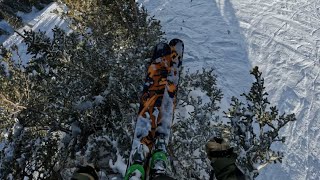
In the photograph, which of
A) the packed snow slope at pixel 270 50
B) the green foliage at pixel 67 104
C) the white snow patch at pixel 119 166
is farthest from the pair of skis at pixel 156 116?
the packed snow slope at pixel 270 50

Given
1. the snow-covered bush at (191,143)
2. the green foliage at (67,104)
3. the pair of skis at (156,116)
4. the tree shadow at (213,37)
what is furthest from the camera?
the tree shadow at (213,37)

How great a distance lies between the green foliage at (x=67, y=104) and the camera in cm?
630

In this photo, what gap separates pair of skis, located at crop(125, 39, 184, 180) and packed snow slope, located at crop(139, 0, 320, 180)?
131 inches

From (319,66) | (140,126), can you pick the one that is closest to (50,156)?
(140,126)

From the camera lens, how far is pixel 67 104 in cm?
687

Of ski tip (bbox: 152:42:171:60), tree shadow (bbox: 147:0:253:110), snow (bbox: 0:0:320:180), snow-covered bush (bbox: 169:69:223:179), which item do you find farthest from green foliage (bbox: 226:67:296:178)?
tree shadow (bbox: 147:0:253:110)

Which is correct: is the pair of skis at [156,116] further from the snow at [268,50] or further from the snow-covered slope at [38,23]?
the snow-covered slope at [38,23]

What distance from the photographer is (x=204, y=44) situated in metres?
13.2

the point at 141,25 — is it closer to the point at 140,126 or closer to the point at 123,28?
the point at 123,28

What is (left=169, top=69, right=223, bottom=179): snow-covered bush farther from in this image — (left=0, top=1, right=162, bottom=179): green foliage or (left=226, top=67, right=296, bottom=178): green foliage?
(left=0, top=1, right=162, bottom=179): green foliage

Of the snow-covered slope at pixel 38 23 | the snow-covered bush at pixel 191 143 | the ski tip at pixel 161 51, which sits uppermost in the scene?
the ski tip at pixel 161 51

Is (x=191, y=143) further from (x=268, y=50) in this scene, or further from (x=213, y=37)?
(x=213, y=37)

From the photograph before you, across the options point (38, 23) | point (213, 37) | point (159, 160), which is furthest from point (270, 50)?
point (38, 23)

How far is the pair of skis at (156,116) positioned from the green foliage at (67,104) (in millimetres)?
537
